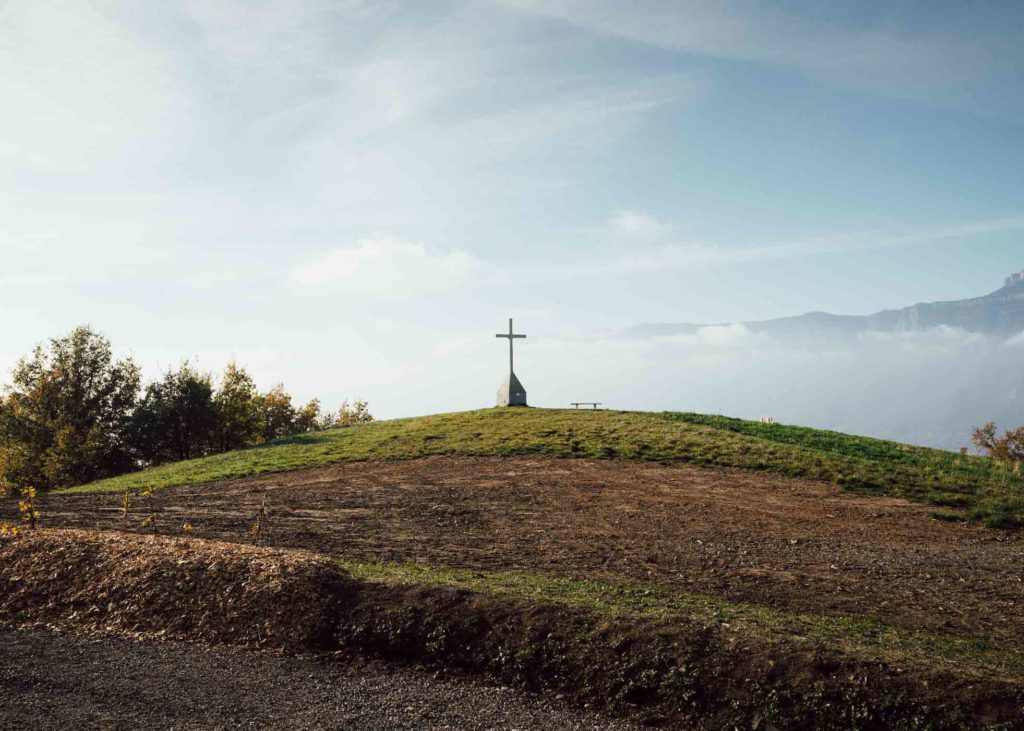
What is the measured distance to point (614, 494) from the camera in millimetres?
22672

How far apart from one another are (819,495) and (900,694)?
15.7 m

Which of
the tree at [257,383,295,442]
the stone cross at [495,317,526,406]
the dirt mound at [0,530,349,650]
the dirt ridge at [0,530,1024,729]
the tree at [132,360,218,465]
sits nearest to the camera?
the dirt ridge at [0,530,1024,729]

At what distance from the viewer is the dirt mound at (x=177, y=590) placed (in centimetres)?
1134

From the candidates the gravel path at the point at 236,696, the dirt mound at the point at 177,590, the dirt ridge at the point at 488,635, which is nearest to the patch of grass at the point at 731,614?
the dirt ridge at the point at 488,635

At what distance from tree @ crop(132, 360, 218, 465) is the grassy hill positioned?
48.2 feet

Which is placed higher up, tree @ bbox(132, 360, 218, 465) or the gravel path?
tree @ bbox(132, 360, 218, 465)

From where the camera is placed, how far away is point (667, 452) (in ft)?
96.2

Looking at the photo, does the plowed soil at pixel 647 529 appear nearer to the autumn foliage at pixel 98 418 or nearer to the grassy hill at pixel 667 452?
the grassy hill at pixel 667 452

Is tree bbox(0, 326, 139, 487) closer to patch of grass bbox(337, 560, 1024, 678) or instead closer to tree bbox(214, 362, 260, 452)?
tree bbox(214, 362, 260, 452)

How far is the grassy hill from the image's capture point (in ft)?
79.6

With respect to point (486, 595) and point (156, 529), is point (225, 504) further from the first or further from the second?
point (486, 595)

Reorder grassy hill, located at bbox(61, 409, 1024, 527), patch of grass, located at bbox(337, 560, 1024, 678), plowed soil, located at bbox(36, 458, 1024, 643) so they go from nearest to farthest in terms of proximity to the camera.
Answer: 1. patch of grass, located at bbox(337, 560, 1024, 678)
2. plowed soil, located at bbox(36, 458, 1024, 643)
3. grassy hill, located at bbox(61, 409, 1024, 527)

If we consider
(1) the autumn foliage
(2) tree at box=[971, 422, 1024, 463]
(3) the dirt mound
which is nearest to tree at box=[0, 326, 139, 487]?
(1) the autumn foliage

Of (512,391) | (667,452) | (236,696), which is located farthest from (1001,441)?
(236,696)
